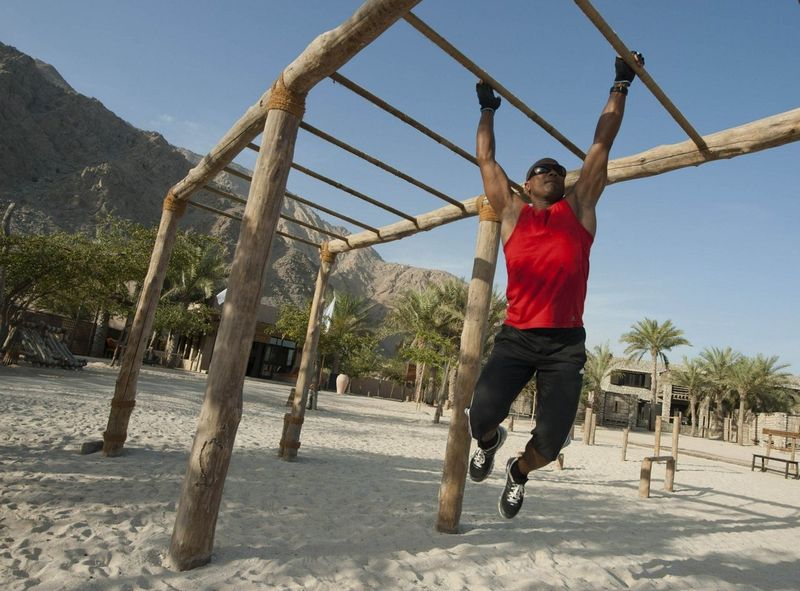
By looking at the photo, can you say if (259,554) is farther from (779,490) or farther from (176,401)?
(779,490)

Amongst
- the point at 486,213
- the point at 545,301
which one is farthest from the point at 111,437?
the point at 545,301

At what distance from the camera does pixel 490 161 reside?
10.7 ft

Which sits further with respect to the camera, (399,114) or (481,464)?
(399,114)

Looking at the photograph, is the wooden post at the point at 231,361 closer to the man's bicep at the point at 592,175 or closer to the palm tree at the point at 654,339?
the man's bicep at the point at 592,175

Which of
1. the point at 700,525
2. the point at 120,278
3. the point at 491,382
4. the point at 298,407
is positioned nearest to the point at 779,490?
the point at 700,525

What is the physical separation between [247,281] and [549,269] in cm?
207

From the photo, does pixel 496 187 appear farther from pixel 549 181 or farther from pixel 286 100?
pixel 286 100

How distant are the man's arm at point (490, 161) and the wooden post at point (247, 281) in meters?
0.81

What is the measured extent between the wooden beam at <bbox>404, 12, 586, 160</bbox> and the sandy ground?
3407 millimetres

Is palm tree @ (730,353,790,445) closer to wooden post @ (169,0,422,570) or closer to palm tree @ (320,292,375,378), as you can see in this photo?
palm tree @ (320,292,375,378)

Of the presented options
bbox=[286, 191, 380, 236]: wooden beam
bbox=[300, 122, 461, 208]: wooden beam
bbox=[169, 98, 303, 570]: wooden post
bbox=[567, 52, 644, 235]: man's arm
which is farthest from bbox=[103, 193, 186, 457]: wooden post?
bbox=[567, 52, 644, 235]: man's arm

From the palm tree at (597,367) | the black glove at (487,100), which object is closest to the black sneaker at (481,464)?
the black glove at (487,100)

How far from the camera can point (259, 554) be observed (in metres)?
3.60

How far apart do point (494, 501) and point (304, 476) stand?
93.2 inches
